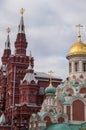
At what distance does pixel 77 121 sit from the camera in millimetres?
41094

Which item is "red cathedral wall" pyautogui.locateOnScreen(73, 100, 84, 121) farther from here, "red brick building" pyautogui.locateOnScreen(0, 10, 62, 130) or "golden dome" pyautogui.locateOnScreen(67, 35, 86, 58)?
"red brick building" pyautogui.locateOnScreen(0, 10, 62, 130)

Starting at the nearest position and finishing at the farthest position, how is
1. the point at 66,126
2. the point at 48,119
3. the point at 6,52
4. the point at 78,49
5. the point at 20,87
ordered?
the point at 66,126, the point at 48,119, the point at 78,49, the point at 20,87, the point at 6,52

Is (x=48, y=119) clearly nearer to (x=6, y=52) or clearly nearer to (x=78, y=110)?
(x=78, y=110)

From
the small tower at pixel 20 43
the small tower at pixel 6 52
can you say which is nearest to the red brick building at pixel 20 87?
the small tower at pixel 20 43

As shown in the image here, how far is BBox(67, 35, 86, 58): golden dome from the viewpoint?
44312 millimetres

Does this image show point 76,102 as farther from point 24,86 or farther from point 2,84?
point 2,84

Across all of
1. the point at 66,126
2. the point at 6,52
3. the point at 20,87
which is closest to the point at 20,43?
the point at 20,87

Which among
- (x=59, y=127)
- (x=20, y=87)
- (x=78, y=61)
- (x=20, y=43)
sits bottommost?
(x=59, y=127)

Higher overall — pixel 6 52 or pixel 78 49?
pixel 6 52

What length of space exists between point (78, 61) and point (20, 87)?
1224cm

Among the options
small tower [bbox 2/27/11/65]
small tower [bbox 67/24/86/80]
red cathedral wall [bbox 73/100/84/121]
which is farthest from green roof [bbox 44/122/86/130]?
small tower [bbox 2/27/11/65]

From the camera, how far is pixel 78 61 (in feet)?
146

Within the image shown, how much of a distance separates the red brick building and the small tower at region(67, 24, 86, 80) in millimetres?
9483

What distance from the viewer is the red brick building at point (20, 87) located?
49.9 metres
